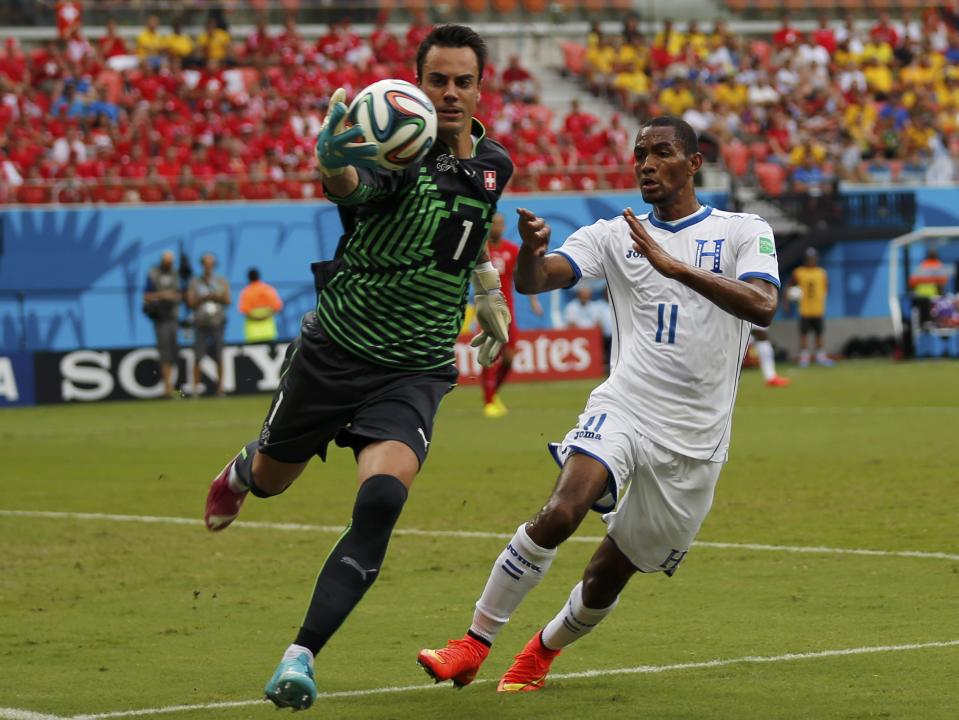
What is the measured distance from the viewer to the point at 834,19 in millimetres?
44031

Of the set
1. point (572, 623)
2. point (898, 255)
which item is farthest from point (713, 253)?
point (898, 255)

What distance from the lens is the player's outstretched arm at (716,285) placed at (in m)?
6.44

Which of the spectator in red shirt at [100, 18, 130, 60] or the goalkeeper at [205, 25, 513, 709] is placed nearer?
the goalkeeper at [205, 25, 513, 709]

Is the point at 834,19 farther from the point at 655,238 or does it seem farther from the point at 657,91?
the point at 655,238

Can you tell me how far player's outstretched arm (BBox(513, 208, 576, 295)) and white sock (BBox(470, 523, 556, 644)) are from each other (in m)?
1.00

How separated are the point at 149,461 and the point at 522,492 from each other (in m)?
5.23

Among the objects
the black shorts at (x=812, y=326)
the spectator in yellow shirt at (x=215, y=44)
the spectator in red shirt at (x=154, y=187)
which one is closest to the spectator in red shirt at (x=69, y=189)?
the spectator in red shirt at (x=154, y=187)

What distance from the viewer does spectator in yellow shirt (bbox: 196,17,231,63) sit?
3447 cm

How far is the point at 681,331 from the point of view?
6.82 meters

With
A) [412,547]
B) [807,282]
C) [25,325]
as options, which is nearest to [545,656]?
[412,547]

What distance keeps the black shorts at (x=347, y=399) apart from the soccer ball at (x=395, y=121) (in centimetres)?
87

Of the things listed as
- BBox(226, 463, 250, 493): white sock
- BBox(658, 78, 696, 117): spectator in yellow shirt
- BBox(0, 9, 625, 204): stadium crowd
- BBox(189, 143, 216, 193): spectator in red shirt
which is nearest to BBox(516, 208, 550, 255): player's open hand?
BBox(226, 463, 250, 493): white sock

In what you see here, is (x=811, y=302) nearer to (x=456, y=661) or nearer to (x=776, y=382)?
(x=776, y=382)

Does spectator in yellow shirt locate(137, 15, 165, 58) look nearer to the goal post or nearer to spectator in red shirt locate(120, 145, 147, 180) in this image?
spectator in red shirt locate(120, 145, 147, 180)
